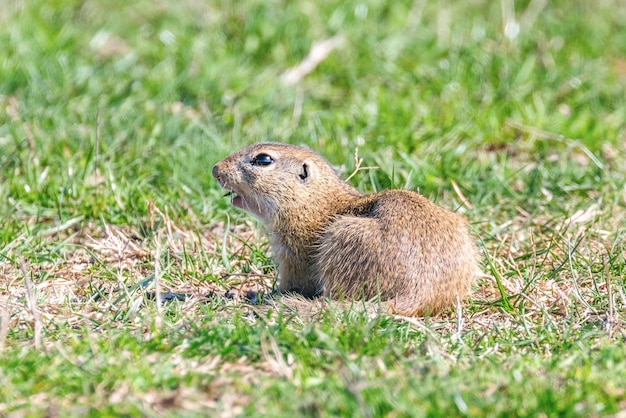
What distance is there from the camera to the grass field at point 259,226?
11.8 feet

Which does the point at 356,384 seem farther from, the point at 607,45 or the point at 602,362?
the point at 607,45

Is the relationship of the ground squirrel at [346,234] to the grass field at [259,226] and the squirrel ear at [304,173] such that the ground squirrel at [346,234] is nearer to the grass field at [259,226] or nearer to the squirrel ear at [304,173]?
the squirrel ear at [304,173]

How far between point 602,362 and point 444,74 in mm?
4272

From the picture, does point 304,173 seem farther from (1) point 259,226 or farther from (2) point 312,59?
(2) point 312,59

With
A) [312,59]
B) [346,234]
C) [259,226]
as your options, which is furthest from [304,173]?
[312,59]

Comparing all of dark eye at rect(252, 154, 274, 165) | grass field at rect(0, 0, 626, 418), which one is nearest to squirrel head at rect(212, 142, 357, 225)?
dark eye at rect(252, 154, 274, 165)

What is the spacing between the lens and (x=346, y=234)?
475 centimetres

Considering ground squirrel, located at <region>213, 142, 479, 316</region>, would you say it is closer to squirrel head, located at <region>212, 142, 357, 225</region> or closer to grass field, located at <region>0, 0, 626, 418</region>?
squirrel head, located at <region>212, 142, 357, 225</region>

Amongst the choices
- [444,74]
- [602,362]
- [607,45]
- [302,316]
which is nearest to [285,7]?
[444,74]

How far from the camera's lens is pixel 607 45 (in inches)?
341

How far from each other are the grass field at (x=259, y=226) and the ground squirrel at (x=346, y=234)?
0.22m

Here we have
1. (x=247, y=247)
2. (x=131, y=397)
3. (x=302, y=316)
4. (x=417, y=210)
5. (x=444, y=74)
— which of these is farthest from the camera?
(x=444, y=74)

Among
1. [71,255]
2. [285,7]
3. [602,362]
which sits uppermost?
[285,7]

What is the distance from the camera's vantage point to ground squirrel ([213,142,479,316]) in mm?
4602
